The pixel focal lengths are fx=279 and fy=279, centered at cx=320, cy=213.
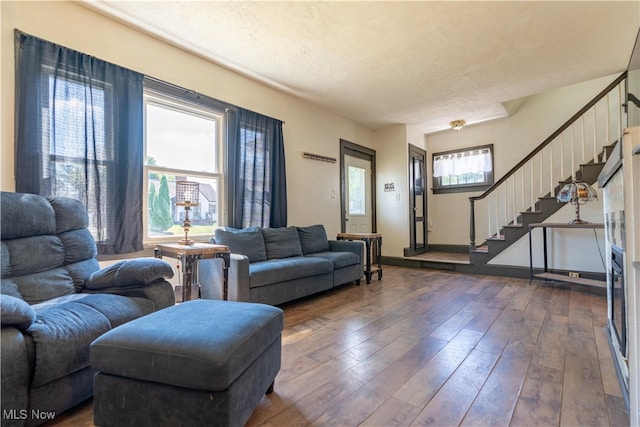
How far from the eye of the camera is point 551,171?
3701 millimetres

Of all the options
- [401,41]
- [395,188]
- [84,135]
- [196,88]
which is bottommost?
[395,188]

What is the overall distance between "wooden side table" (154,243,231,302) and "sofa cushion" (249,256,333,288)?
0.86ft

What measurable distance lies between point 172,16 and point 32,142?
1458mm

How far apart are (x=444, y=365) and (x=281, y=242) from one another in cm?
216

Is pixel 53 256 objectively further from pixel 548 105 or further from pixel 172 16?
pixel 548 105

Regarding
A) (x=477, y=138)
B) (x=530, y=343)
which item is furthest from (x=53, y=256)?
(x=477, y=138)

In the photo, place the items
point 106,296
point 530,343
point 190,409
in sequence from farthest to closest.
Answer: point 530,343, point 106,296, point 190,409

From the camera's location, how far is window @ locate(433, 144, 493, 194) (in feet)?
17.5

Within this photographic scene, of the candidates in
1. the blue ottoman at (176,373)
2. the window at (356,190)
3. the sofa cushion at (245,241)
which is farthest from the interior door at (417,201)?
the blue ottoman at (176,373)

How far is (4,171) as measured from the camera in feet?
6.23

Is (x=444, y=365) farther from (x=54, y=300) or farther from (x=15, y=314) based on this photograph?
(x=54, y=300)

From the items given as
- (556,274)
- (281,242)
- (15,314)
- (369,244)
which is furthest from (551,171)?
(15,314)

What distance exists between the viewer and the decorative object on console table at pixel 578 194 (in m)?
3.40

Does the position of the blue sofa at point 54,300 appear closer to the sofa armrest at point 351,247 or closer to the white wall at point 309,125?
the white wall at point 309,125
